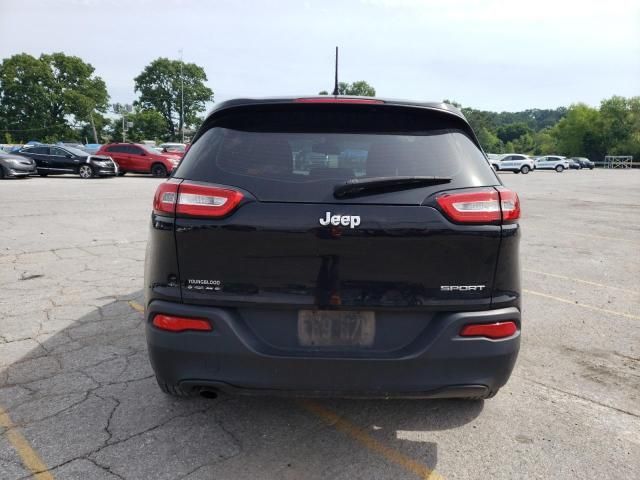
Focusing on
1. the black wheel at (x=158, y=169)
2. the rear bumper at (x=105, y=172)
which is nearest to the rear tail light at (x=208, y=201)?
the rear bumper at (x=105, y=172)

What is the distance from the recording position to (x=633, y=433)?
8.86 feet

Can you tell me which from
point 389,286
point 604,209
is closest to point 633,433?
point 389,286

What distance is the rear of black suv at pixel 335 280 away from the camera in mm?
2139

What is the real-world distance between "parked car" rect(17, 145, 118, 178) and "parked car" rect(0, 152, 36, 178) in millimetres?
1296

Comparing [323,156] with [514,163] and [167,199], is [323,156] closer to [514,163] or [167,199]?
[167,199]

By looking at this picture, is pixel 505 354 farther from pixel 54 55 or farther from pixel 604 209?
pixel 54 55

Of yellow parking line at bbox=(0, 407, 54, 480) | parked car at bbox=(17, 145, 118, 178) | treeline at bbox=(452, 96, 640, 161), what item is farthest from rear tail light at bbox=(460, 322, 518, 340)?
treeline at bbox=(452, 96, 640, 161)

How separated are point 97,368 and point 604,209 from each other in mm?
15441

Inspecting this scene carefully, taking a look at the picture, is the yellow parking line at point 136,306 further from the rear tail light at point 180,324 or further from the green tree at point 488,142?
the green tree at point 488,142

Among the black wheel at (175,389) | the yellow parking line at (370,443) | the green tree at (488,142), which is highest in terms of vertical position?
the green tree at (488,142)

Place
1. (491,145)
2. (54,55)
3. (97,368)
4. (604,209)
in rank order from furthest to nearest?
(491,145)
(54,55)
(604,209)
(97,368)

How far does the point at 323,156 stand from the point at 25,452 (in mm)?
2134

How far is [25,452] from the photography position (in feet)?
7.94

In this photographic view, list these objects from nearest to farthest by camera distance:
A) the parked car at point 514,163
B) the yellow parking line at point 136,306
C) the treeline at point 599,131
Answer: the yellow parking line at point 136,306 < the parked car at point 514,163 < the treeline at point 599,131
